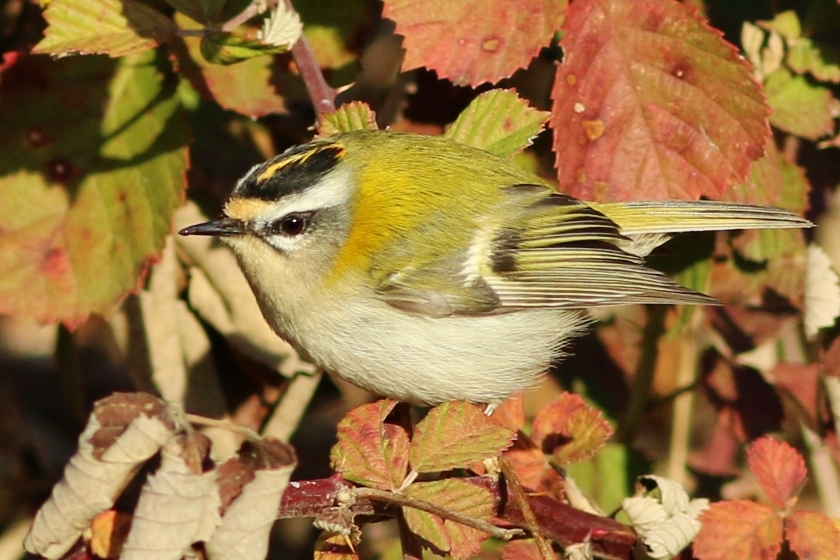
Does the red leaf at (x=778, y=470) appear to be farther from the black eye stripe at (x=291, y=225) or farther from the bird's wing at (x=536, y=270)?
the black eye stripe at (x=291, y=225)

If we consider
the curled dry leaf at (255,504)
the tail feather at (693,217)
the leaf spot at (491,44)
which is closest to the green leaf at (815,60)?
the tail feather at (693,217)

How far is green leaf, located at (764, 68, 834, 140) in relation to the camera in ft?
9.09

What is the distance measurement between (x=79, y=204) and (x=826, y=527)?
6.47 ft

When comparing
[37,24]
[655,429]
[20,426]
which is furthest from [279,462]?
[20,426]

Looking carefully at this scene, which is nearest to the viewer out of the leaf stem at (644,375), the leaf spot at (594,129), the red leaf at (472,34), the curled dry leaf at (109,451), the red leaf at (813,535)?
the curled dry leaf at (109,451)

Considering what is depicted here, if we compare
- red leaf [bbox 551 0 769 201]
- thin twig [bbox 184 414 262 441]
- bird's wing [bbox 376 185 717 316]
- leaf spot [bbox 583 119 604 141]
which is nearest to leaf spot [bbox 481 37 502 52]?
red leaf [bbox 551 0 769 201]

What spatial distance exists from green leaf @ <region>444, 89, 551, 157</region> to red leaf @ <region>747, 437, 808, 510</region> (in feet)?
2.71

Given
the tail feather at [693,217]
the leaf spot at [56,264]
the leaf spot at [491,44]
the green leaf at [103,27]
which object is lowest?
the leaf spot at [56,264]

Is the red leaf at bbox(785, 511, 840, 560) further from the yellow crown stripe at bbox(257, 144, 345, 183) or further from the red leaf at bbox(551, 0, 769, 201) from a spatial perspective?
the yellow crown stripe at bbox(257, 144, 345, 183)

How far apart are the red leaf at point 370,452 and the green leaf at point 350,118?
2.48 ft

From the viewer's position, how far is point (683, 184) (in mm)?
2465

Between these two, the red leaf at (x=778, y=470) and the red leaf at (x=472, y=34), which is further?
the red leaf at (x=472, y=34)

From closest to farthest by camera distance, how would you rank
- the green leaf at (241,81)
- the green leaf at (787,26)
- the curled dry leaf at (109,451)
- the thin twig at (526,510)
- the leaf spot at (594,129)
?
the curled dry leaf at (109,451), the thin twig at (526,510), the leaf spot at (594,129), the green leaf at (241,81), the green leaf at (787,26)

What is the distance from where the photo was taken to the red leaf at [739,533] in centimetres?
216
